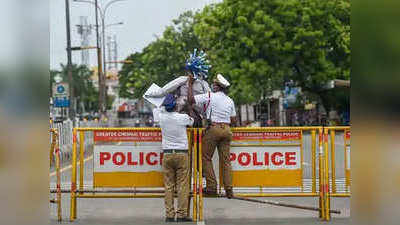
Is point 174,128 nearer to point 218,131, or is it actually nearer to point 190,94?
point 190,94

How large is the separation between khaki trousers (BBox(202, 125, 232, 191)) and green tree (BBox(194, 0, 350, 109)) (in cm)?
3249

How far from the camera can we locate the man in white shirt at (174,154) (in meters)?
8.57

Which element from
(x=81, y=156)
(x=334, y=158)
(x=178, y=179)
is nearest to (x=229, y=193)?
(x=178, y=179)

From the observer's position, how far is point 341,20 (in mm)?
44062

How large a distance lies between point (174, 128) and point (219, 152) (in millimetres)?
893

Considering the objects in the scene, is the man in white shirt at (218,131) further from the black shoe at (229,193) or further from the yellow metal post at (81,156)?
the yellow metal post at (81,156)

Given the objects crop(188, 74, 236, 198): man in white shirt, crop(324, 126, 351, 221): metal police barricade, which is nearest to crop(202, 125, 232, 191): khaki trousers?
crop(188, 74, 236, 198): man in white shirt

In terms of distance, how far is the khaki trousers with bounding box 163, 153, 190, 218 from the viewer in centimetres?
862

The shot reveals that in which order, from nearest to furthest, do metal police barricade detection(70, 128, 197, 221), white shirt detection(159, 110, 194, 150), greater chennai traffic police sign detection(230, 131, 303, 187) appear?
1. white shirt detection(159, 110, 194, 150)
2. metal police barricade detection(70, 128, 197, 221)
3. greater chennai traffic police sign detection(230, 131, 303, 187)

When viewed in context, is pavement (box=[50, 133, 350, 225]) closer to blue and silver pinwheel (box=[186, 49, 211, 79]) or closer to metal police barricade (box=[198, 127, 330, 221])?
metal police barricade (box=[198, 127, 330, 221])

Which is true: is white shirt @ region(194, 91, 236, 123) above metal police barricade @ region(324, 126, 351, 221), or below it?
above
